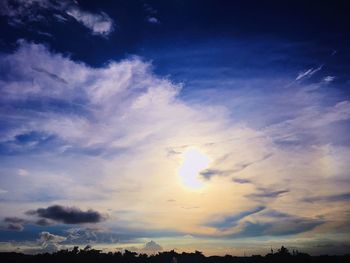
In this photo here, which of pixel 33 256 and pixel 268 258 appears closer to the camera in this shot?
pixel 33 256

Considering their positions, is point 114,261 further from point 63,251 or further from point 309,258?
point 309,258

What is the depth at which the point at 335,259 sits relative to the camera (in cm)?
18462

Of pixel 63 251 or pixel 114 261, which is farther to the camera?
pixel 114 261

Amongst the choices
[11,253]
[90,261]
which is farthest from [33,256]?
[90,261]

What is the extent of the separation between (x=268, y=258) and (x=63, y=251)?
11887 centimetres

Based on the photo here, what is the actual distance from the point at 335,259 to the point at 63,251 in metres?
151

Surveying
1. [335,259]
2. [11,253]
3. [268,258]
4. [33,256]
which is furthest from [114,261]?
[335,259]

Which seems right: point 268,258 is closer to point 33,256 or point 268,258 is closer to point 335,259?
point 335,259

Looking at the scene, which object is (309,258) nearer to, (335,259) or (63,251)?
(335,259)

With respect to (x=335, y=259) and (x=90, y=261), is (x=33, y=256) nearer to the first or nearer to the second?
(x=90, y=261)

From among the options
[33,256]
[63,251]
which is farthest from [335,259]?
[33,256]

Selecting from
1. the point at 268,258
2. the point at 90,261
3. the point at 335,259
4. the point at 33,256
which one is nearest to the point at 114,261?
the point at 90,261

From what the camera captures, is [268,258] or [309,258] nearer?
[309,258]

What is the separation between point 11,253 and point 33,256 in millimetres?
12770
